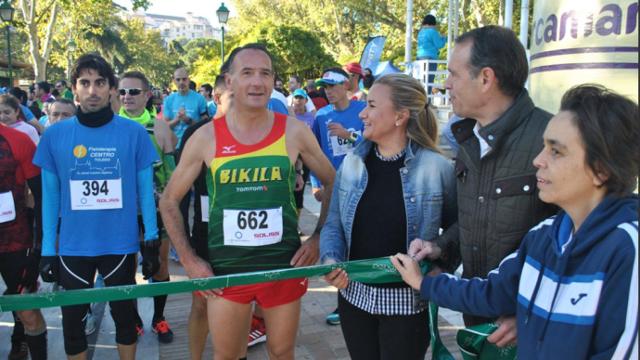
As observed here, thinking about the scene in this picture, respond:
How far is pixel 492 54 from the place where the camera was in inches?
79.9

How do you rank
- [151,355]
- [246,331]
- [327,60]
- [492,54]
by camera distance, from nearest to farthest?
[492,54] < [246,331] < [151,355] < [327,60]

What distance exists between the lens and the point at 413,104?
2506 millimetres

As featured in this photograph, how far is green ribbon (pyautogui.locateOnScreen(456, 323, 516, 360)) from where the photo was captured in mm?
1940

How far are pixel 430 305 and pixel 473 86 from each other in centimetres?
Result: 95

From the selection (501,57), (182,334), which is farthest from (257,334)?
(501,57)

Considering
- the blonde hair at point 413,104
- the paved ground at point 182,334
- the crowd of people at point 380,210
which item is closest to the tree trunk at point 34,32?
the paved ground at point 182,334

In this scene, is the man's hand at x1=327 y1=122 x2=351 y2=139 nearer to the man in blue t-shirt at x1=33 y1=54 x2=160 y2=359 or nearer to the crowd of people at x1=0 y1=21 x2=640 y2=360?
the crowd of people at x1=0 y1=21 x2=640 y2=360

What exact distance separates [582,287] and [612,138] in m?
0.43

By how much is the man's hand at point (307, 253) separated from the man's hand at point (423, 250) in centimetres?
66

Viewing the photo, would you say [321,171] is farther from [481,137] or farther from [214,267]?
[481,137]

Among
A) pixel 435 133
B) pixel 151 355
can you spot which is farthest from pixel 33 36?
pixel 435 133

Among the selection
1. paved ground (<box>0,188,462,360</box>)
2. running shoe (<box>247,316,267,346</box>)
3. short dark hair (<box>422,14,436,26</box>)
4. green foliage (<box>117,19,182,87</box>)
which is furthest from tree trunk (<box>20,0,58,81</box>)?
green foliage (<box>117,19,182,87</box>)

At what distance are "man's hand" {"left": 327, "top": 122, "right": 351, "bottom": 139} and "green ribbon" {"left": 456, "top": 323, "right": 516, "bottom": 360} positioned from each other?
3.22m

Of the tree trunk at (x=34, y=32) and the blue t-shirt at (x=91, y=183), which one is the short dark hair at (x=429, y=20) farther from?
the tree trunk at (x=34, y=32)
